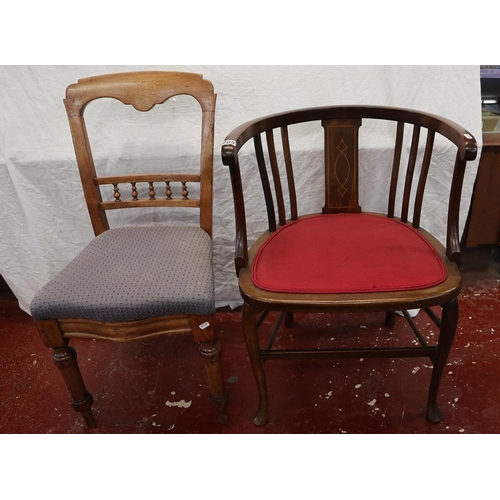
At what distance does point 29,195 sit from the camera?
1.63 metres

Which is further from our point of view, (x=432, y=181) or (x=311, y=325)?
(x=311, y=325)

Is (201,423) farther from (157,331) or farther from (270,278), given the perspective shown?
(270,278)

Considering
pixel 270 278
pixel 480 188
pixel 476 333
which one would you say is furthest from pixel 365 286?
pixel 480 188

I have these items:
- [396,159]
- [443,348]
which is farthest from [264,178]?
[443,348]

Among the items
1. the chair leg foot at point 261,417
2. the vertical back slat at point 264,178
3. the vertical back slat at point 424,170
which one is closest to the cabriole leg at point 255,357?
the chair leg foot at point 261,417

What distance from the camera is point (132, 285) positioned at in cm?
110

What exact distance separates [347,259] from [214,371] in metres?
0.51

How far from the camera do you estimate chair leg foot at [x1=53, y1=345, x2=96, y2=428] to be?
1.17m

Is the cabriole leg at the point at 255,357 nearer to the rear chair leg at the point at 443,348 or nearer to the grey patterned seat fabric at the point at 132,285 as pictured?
the grey patterned seat fabric at the point at 132,285

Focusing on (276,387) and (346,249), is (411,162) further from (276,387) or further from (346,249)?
(276,387)

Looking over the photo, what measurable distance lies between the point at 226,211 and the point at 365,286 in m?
0.81

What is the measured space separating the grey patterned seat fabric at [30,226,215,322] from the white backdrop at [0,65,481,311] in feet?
1.58

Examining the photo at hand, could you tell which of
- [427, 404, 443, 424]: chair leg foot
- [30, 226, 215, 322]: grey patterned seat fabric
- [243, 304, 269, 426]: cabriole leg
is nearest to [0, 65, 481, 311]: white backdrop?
[30, 226, 215, 322]: grey patterned seat fabric

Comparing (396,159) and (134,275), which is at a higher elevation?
(396,159)
